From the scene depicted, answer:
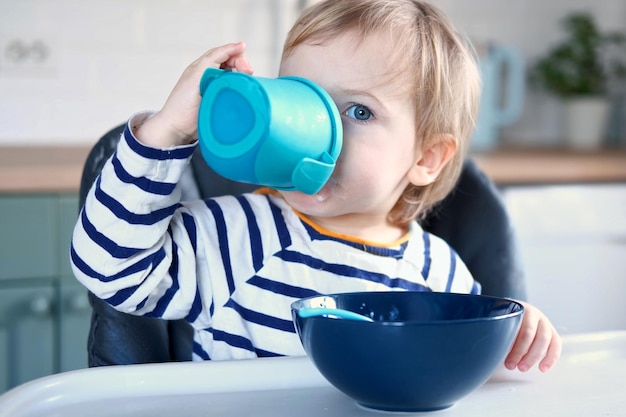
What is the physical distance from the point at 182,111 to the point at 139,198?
97 millimetres

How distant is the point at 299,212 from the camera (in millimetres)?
1096

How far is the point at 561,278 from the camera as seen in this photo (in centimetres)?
224

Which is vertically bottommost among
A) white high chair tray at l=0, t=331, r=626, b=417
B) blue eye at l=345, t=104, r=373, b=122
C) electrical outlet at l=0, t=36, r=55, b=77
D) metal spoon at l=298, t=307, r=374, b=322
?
white high chair tray at l=0, t=331, r=626, b=417

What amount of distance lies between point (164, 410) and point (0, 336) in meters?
1.21

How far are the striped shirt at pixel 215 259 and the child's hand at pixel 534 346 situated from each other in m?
0.21

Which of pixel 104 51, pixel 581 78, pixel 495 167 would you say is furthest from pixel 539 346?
pixel 581 78

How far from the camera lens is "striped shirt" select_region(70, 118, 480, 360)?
2.95 feet

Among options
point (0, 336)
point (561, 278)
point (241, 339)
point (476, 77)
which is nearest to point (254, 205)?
point (241, 339)

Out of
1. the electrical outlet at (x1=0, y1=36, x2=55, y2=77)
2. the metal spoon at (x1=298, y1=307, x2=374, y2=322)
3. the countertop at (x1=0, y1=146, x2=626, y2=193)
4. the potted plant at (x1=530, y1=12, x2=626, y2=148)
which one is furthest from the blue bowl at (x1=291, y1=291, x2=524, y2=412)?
the potted plant at (x1=530, y1=12, x2=626, y2=148)

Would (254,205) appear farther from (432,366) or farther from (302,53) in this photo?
(432,366)

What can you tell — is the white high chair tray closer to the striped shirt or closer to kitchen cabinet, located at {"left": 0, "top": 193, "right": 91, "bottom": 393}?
the striped shirt

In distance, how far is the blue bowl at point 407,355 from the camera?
0.66m

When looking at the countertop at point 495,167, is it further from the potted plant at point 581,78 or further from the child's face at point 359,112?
the child's face at point 359,112

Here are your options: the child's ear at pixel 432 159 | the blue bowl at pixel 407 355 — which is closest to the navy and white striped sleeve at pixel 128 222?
the blue bowl at pixel 407 355
